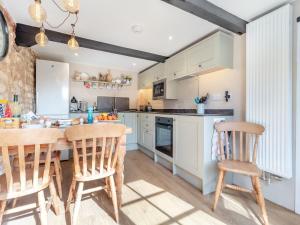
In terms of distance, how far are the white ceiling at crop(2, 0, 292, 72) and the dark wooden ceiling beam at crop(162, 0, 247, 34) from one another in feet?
0.18

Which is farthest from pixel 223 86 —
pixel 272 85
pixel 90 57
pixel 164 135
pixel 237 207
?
pixel 90 57

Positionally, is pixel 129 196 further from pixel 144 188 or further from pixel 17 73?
pixel 17 73

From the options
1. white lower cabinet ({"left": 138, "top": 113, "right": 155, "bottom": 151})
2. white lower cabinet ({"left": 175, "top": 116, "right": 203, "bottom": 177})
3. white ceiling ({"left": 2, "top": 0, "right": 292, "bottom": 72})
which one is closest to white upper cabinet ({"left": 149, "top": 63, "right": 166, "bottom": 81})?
white ceiling ({"left": 2, "top": 0, "right": 292, "bottom": 72})

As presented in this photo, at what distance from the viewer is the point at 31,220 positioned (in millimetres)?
1447

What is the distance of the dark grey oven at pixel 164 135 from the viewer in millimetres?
2564

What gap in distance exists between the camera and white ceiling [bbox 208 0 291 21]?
64.9 inches

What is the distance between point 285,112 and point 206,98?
1130 millimetres

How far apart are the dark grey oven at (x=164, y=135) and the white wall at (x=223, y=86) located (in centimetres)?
65

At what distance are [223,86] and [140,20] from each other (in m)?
1.51

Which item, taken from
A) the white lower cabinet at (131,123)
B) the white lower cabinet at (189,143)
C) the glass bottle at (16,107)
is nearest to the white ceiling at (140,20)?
the glass bottle at (16,107)

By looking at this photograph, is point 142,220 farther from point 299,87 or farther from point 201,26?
point 201,26

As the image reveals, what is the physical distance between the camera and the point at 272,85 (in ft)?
5.58

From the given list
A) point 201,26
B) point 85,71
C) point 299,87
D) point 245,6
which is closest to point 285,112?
point 299,87

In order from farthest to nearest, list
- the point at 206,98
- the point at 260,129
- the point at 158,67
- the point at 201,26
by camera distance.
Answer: the point at 158,67
the point at 206,98
the point at 201,26
the point at 260,129
